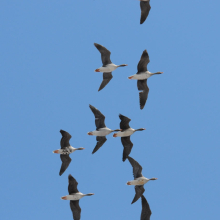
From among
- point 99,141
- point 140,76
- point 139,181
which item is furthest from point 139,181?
point 140,76

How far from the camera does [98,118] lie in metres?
56.7

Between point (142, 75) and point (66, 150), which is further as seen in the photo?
point (66, 150)

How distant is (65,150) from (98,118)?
12.4ft

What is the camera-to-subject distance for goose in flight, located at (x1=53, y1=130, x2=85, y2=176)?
5597 cm

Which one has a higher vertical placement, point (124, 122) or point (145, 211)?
point (124, 122)

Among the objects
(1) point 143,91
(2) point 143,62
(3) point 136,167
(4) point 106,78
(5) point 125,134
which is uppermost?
(2) point 143,62

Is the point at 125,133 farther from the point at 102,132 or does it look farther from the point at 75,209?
the point at 75,209

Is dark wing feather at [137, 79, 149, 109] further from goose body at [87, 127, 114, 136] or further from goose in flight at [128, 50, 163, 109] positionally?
goose body at [87, 127, 114, 136]

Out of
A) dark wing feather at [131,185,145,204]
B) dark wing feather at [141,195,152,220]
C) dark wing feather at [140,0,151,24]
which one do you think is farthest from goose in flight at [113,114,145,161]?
dark wing feather at [140,0,151,24]

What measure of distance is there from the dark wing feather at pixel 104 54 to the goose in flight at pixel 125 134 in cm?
465

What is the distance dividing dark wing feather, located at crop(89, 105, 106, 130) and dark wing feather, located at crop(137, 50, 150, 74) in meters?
4.77

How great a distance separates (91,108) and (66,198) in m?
7.63

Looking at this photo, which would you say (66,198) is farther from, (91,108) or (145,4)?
(145,4)

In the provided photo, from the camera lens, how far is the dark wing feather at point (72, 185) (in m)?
54.7
